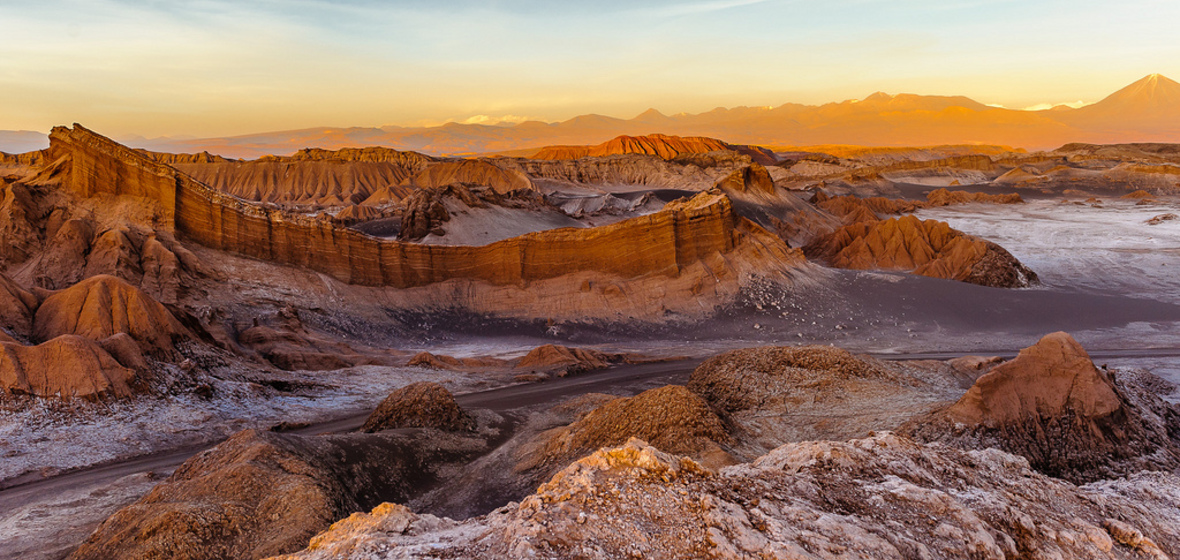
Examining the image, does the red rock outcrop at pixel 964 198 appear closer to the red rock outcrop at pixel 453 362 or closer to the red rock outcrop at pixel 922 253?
the red rock outcrop at pixel 922 253

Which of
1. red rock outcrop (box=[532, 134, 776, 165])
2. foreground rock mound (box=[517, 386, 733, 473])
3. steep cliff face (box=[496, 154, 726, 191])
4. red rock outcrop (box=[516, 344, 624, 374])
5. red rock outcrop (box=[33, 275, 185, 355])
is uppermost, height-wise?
red rock outcrop (box=[532, 134, 776, 165])

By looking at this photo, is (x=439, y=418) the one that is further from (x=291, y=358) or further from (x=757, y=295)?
(x=757, y=295)

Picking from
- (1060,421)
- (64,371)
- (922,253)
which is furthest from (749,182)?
(64,371)

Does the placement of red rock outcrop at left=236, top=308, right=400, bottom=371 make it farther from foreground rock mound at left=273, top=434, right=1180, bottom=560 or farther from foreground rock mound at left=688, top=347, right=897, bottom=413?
foreground rock mound at left=273, top=434, right=1180, bottom=560

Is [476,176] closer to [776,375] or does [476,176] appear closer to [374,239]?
[374,239]

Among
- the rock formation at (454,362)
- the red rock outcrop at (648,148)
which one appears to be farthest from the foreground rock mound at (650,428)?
the red rock outcrop at (648,148)

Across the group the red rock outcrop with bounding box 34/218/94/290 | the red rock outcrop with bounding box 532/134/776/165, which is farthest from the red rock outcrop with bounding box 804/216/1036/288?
the red rock outcrop with bounding box 532/134/776/165
